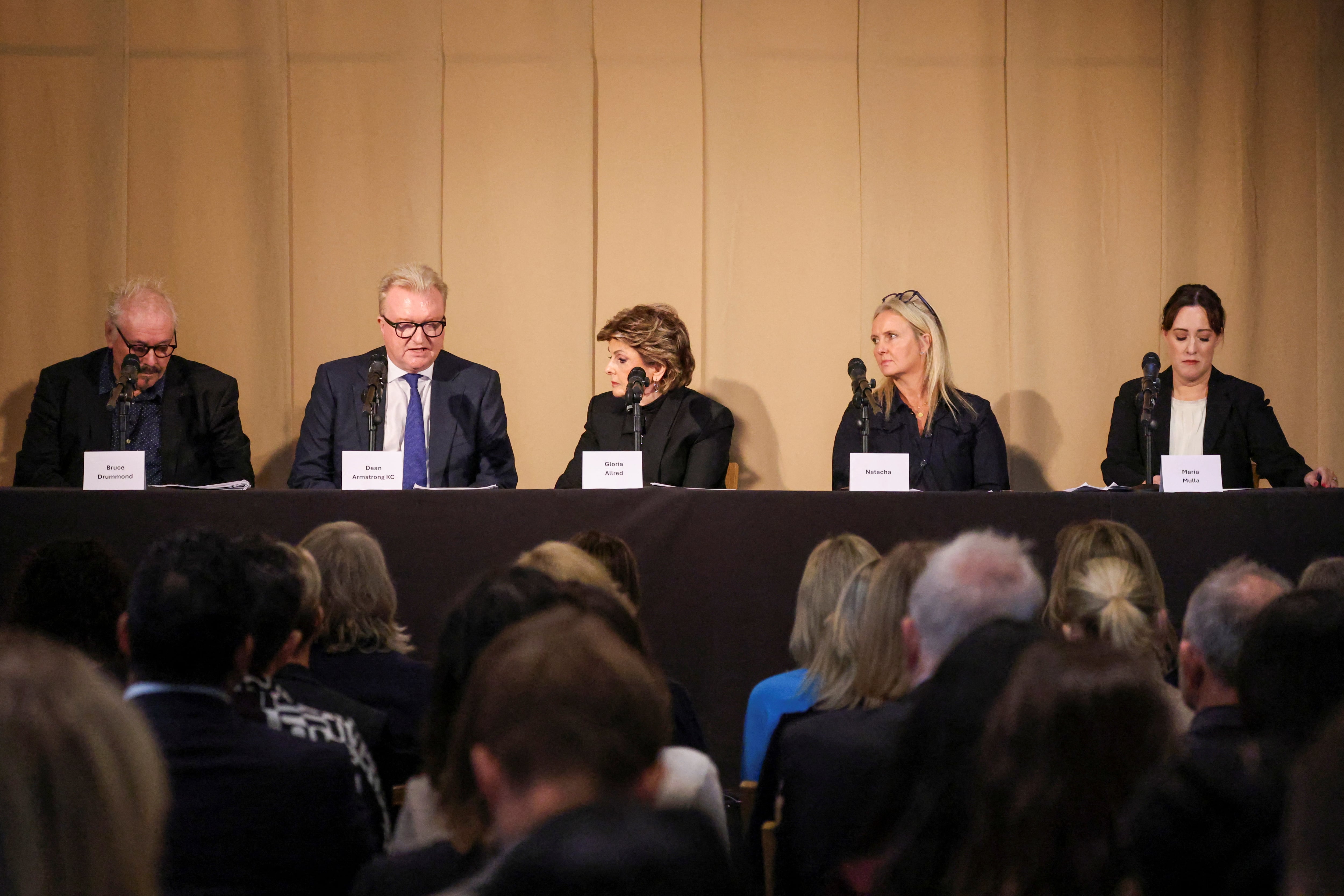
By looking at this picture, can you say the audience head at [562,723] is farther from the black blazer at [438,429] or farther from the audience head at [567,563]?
the black blazer at [438,429]

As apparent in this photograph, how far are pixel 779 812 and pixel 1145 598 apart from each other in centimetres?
92

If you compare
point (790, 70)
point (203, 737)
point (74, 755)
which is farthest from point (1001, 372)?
point (74, 755)

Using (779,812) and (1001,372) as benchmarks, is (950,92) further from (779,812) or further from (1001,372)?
(779,812)

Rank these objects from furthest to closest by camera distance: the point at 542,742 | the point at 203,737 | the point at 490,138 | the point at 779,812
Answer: the point at 490,138 < the point at 779,812 < the point at 203,737 < the point at 542,742

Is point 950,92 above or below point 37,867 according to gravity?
above

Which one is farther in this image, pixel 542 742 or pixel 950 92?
pixel 950 92

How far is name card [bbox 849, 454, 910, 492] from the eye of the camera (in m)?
3.35

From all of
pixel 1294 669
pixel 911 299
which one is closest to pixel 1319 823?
pixel 1294 669

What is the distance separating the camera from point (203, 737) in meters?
1.37

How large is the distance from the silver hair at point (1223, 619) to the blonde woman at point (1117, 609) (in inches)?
21.1

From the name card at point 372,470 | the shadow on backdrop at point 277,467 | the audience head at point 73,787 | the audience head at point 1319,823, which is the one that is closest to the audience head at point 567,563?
the audience head at point 73,787

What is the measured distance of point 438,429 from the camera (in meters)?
3.95

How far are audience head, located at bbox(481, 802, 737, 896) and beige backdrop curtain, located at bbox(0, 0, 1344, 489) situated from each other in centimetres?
459

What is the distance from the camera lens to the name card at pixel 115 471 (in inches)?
127
